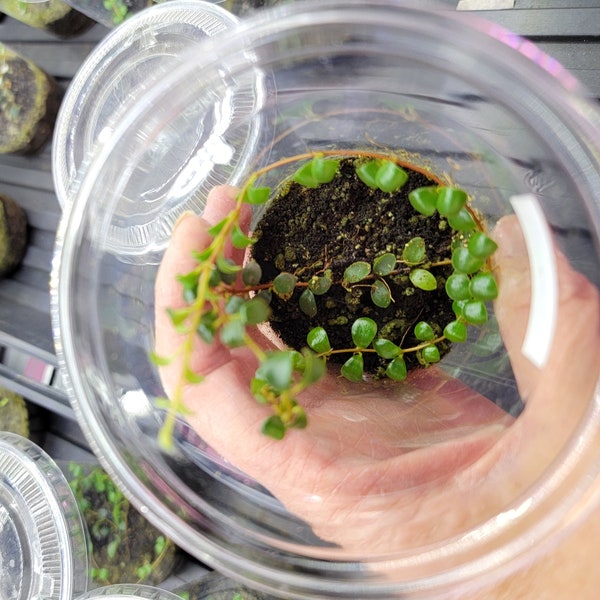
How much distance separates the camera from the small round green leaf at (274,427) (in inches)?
23.5

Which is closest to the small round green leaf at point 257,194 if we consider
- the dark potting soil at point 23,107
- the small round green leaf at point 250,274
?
the small round green leaf at point 250,274

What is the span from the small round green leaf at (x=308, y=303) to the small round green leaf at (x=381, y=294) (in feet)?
0.29

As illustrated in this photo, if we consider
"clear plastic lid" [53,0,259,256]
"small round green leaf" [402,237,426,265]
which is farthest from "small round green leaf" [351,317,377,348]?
"clear plastic lid" [53,0,259,256]

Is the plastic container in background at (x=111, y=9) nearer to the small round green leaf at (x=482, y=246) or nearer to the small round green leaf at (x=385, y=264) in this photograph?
the small round green leaf at (x=385, y=264)

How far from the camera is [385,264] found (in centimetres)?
82

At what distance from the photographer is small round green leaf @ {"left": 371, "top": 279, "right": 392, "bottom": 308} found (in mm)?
828

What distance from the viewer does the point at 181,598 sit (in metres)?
1.16

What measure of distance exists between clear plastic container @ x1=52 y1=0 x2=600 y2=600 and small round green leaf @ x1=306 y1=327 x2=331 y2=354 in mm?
79

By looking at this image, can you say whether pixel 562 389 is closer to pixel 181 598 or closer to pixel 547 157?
pixel 547 157

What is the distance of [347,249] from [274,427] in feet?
1.14

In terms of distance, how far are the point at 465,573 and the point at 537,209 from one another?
460 mm

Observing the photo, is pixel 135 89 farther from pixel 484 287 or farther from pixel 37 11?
pixel 484 287

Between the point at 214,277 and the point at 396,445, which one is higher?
the point at 214,277

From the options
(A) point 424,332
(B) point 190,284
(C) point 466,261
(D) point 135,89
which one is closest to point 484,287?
(C) point 466,261
